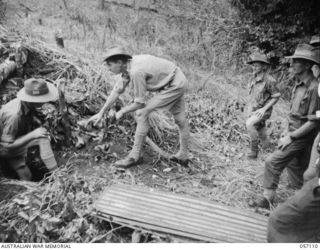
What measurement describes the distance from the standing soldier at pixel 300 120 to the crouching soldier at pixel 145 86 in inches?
51.5

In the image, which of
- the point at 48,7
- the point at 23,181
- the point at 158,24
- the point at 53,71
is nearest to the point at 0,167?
the point at 23,181

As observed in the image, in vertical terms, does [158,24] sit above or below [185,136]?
above

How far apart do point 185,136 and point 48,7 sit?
7.63 meters

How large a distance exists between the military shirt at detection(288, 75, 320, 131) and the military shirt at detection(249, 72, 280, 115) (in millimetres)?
1063

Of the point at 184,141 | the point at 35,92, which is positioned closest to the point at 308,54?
the point at 184,141

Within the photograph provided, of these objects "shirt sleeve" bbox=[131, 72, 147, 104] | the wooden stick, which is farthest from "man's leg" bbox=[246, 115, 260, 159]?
the wooden stick

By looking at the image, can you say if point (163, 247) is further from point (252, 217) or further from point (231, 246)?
point (252, 217)

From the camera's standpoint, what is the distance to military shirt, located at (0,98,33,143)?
12.1 feet

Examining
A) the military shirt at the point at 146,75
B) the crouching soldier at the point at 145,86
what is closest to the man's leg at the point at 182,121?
the crouching soldier at the point at 145,86

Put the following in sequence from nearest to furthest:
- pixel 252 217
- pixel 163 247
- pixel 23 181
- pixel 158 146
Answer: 1. pixel 163 247
2. pixel 252 217
3. pixel 23 181
4. pixel 158 146

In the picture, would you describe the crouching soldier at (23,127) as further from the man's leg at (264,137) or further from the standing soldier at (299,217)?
the man's leg at (264,137)

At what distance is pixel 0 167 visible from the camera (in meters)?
4.19

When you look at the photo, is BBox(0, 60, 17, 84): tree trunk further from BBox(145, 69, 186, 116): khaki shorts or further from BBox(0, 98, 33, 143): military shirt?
BBox(145, 69, 186, 116): khaki shorts

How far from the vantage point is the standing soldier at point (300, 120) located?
11.3 ft
